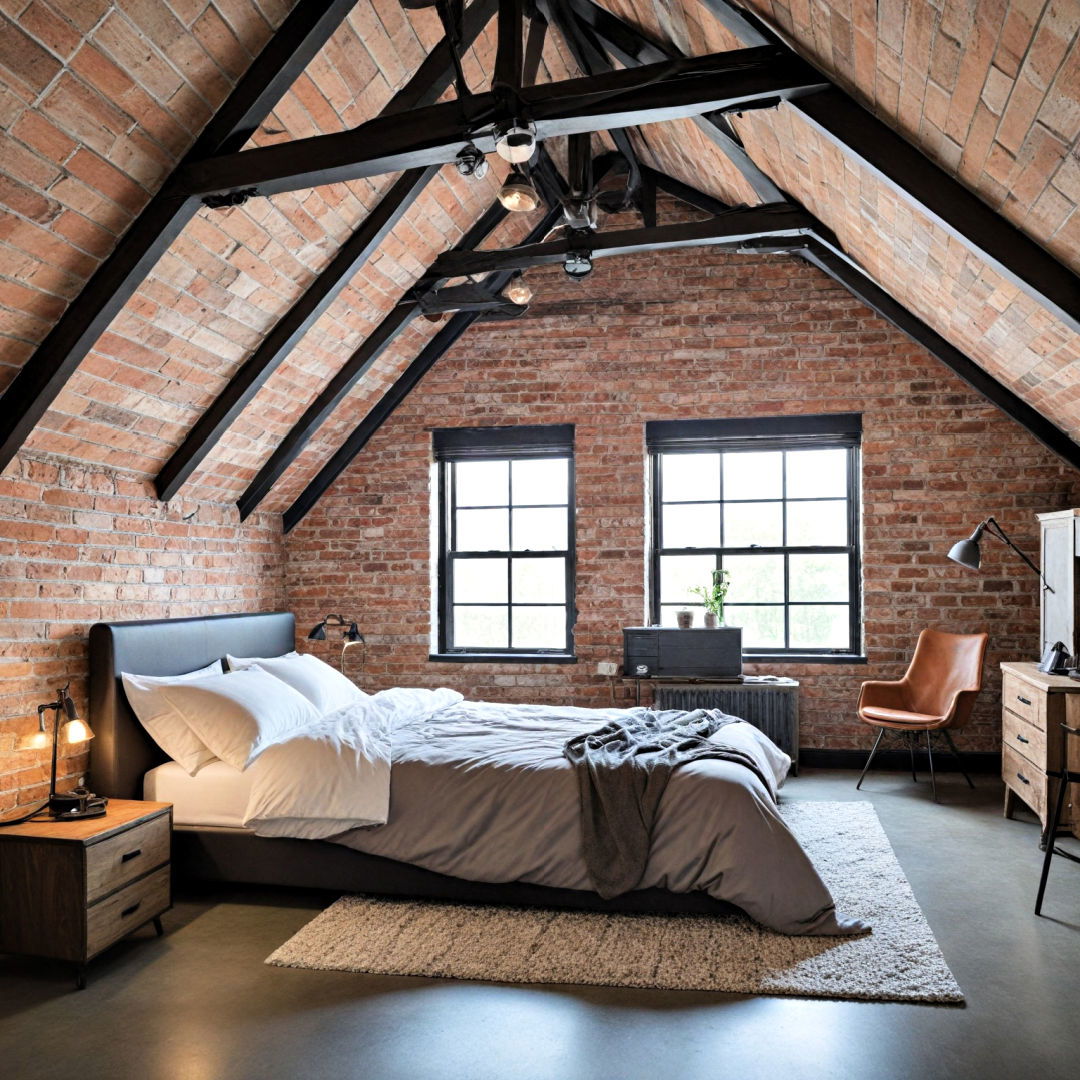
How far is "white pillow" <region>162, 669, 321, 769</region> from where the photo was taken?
4121 mm

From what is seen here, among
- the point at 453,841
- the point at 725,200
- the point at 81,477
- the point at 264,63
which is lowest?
the point at 453,841

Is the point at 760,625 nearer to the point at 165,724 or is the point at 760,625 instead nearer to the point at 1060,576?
the point at 1060,576

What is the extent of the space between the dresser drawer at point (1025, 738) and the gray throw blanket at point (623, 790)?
1.51m

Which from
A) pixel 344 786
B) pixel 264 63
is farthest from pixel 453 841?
pixel 264 63

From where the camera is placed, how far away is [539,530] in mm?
6949

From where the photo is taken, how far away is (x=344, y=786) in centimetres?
388

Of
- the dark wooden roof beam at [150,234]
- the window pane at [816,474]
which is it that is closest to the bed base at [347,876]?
the dark wooden roof beam at [150,234]

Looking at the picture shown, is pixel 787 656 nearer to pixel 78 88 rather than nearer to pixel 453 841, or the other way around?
pixel 453 841

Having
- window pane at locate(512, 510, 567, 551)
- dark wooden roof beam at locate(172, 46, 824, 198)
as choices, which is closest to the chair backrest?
window pane at locate(512, 510, 567, 551)

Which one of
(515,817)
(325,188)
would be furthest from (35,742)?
(325,188)

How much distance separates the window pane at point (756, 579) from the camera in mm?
6633

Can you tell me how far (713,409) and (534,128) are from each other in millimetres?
3394

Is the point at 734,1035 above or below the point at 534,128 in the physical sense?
below

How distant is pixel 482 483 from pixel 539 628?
1.22 metres
